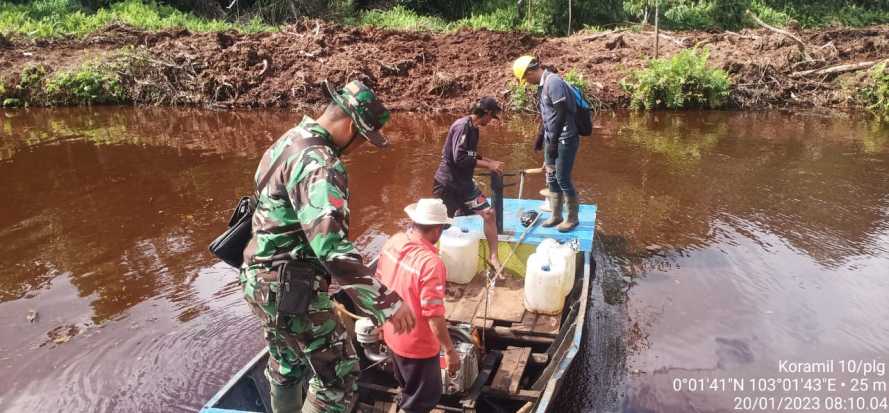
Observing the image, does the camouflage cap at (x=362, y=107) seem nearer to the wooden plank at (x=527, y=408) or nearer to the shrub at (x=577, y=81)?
the wooden plank at (x=527, y=408)

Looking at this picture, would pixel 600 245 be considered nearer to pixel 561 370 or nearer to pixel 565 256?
pixel 565 256

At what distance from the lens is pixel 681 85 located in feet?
55.2

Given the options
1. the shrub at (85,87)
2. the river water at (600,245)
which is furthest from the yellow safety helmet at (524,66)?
the shrub at (85,87)

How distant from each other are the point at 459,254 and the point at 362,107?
3.16 metres

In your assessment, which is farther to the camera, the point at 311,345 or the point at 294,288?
the point at 311,345

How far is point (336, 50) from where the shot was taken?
19.8 metres

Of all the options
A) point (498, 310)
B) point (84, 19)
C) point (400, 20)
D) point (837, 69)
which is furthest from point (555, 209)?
point (84, 19)

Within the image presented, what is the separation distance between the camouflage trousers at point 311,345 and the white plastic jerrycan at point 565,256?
8.43 feet

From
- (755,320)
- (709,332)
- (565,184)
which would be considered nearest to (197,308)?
(565,184)

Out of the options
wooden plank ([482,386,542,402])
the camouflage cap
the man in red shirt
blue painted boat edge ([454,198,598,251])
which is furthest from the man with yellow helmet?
the camouflage cap

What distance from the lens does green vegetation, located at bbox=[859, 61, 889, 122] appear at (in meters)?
16.6

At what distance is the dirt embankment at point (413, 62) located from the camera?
17.9m

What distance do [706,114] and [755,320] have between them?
38.2ft

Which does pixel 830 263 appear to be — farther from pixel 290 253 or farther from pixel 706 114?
pixel 706 114
